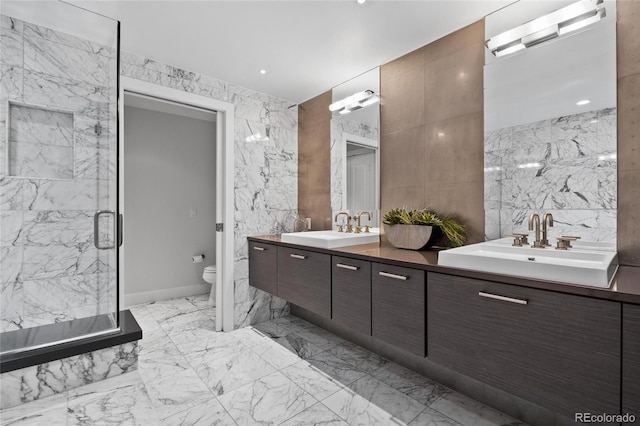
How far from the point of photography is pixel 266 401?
181cm

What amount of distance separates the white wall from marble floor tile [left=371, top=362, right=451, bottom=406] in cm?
275

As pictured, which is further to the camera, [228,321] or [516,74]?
[228,321]

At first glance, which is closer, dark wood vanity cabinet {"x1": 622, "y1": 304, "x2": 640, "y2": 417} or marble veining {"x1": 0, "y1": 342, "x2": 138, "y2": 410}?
dark wood vanity cabinet {"x1": 622, "y1": 304, "x2": 640, "y2": 417}

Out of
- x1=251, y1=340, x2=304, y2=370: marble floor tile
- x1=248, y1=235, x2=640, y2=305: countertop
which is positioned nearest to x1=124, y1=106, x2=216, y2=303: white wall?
x1=251, y1=340, x2=304, y2=370: marble floor tile

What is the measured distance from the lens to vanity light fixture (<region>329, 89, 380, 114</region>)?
262 centimetres

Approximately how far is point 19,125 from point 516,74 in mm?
2959

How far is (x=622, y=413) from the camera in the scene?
39.9 inches

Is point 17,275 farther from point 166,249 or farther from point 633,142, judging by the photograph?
point 633,142

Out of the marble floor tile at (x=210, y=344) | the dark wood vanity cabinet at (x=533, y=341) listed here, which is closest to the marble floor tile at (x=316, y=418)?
→ the dark wood vanity cabinet at (x=533, y=341)

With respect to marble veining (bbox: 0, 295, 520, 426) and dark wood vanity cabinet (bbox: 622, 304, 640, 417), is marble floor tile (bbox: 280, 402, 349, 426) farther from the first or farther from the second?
dark wood vanity cabinet (bbox: 622, 304, 640, 417)

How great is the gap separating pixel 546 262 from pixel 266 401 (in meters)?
1.62

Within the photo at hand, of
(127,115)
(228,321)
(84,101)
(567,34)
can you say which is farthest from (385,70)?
(127,115)

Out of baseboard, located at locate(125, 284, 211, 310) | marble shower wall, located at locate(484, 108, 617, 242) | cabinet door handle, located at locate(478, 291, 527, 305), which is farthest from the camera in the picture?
baseboard, located at locate(125, 284, 211, 310)

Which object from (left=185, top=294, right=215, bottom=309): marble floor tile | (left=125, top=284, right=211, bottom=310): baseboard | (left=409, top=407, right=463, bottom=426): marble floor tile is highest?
(left=125, top=284, right=211, bottom=310): baseboard
